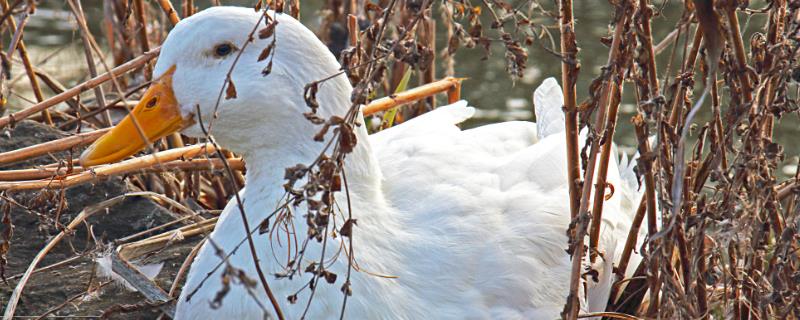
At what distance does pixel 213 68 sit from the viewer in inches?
102

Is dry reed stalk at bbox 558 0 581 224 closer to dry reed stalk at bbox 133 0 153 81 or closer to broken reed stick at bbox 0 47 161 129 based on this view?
broken reed stick at bbox 0 47 161 129

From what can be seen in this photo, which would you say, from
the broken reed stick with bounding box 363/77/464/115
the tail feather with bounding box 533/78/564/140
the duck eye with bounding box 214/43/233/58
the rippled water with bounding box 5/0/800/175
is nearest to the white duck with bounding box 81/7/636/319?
the duck eye with bounding box 214/43/233/58

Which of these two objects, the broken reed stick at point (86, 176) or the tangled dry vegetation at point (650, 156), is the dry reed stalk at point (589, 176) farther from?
the broken reed stick at point (86, 176)

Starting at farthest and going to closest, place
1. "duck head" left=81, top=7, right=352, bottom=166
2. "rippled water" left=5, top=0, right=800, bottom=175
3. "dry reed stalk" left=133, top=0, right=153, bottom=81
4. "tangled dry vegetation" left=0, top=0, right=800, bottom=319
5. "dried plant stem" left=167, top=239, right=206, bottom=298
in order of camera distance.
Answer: "rippled water" left=5, top=0, right=800, bottom=175 < "dry reed stalk" left=133, top=0, right=153, bottom=81 < "dried plant stem" left=167, top=239, right=206, bottom=298 < "duck head" left=81, top=7, right=352, bottom=166 < "tangled dry vegetation" left=0, top=0, right=800, bottom=319

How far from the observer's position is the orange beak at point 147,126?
8.62 ft

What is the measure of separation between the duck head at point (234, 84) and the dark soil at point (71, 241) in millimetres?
425

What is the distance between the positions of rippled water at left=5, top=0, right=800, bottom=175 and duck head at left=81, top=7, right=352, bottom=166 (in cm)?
348

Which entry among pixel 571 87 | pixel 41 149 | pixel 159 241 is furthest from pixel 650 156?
pixel 41 149

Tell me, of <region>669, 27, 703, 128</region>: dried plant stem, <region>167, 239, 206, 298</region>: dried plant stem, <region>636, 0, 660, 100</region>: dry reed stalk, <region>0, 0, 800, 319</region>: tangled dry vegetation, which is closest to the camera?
<region>0, 0, 800, 319</region>: tangled dry vegetation

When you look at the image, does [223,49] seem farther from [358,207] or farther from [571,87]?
[571,87]

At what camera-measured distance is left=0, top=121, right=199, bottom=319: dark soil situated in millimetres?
3065

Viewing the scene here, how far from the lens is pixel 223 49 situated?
2584mm

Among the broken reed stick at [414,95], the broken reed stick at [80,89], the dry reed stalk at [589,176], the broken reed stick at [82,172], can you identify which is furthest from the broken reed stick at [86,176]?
the dry reed stalk at [589,176]

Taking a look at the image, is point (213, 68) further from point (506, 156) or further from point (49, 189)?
point (506, 156)
